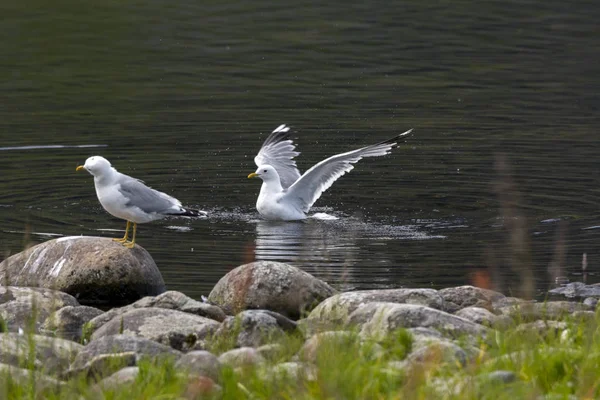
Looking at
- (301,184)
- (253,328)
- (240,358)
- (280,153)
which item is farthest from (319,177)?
(240,358)

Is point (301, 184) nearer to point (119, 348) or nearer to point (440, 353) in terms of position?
point (119, 348)

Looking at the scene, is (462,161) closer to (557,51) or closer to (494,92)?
(494,92)

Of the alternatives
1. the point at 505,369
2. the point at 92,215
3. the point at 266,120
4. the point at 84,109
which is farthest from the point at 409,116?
the point at 505,369

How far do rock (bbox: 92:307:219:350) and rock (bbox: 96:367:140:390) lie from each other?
1806mm

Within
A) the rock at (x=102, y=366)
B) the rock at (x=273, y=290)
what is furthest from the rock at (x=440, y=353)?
the rock at (x=273, y=290)

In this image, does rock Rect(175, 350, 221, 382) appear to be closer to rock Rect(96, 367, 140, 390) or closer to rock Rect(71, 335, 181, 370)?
rock Rect(96, 367, 140, 390)

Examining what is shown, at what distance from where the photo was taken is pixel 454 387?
5844mm

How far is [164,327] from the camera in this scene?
8.64m

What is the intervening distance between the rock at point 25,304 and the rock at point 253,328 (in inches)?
80.4

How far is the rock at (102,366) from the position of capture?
268 inches

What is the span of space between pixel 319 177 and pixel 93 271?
5.27 meters

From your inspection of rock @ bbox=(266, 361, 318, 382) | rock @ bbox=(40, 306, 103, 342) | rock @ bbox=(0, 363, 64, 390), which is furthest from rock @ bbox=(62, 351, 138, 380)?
rock @ bbox=(40, 306, 103, 342)

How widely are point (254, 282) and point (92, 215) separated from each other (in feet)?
16.5

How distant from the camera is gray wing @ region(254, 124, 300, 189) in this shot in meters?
16.8
